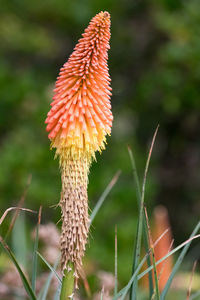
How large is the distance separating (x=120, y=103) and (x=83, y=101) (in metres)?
7.64

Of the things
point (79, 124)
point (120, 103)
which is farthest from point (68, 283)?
point (120, 103)

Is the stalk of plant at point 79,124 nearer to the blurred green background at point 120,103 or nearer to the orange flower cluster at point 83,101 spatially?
the orange flower cluster at point 83,101

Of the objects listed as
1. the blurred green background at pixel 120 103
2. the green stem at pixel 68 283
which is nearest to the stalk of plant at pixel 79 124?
the green stem at pixel 68 283

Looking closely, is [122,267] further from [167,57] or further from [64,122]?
Result: [64,122]

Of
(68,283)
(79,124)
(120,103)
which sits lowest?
(68,283)

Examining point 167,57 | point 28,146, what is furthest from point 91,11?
point 28,146

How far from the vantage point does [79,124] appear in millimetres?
1687

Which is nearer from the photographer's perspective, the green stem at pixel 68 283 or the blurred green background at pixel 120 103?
the green stem at pixel 68 283

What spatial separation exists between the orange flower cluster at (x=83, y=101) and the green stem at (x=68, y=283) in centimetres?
41

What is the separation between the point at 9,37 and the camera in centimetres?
811

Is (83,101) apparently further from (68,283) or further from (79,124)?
(68,283)

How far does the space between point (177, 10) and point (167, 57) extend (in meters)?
1.36

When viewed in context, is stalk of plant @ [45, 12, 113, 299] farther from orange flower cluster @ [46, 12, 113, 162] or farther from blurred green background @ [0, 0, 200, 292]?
blurred green background @ [0, 0, 200, 292]

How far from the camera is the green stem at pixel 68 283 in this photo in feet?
5.12
